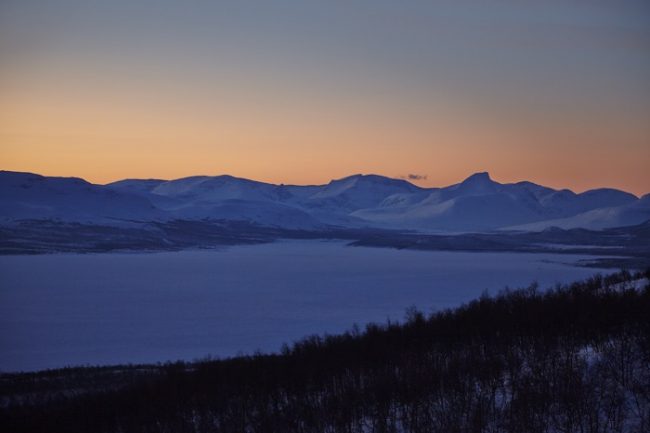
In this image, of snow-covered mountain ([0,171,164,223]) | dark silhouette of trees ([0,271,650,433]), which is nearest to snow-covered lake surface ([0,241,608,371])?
dark silhouette of trees ([0,271,650,433])

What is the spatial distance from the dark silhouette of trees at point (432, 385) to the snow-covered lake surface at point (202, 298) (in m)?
8.41

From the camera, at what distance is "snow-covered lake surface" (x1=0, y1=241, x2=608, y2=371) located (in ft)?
75.8

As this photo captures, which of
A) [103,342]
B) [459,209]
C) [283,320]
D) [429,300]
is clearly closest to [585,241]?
[429,300]

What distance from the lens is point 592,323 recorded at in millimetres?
9555

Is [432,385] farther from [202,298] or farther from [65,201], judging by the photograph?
[65,201]

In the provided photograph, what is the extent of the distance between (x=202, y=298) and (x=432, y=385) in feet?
92.9

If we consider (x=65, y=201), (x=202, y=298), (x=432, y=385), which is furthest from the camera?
(x=65, y=201)

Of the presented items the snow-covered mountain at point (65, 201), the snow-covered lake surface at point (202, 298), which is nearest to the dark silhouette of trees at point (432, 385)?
the snow-covered lake surface at point (202, 298)

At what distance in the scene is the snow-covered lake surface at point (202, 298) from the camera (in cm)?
2309

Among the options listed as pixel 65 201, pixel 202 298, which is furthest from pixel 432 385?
pixel 65 201

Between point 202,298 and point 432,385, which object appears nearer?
point 432,385

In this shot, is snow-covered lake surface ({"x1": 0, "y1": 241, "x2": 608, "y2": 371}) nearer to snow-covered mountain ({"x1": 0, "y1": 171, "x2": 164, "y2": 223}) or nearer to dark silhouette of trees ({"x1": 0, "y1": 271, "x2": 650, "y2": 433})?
dark silhouette of trees ({"x1": 0, "y1": 271, "x2": 650, "y2": 433})

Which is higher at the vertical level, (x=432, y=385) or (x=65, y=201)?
(x=65, y=201)

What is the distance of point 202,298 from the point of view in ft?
119
